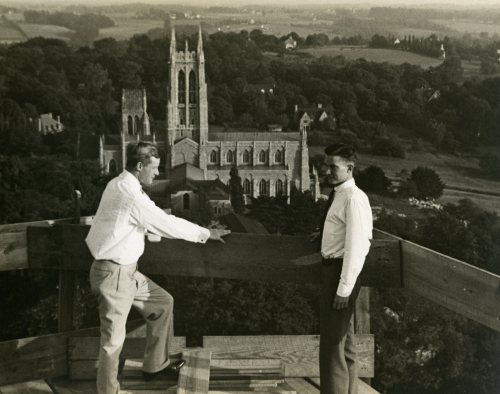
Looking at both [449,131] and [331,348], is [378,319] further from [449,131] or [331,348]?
[331,348]

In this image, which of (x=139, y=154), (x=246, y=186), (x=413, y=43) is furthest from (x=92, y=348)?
(x=413, y=43)

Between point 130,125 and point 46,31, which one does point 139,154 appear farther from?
point 130,125

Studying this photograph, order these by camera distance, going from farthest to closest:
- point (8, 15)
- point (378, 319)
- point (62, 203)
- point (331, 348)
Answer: point (378, 319) → point (62, 203) → point (8, 15) → point (331, 348)

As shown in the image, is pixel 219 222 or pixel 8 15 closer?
pixel 8 15

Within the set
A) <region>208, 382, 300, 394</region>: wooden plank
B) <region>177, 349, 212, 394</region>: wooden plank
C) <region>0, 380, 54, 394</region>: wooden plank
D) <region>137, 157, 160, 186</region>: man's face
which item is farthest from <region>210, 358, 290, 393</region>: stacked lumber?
<region>137, 157, 160, 186</region>: man's face

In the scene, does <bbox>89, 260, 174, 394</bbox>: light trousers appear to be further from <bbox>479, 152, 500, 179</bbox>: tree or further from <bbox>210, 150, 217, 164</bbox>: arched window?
<bbox>479, 152, 500, 179</bbox>: tree

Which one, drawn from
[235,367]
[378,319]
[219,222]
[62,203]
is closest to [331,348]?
[235,367]

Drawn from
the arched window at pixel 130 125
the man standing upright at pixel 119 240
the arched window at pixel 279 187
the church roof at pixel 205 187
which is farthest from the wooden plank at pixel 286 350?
the arched window at pixel 279 187
